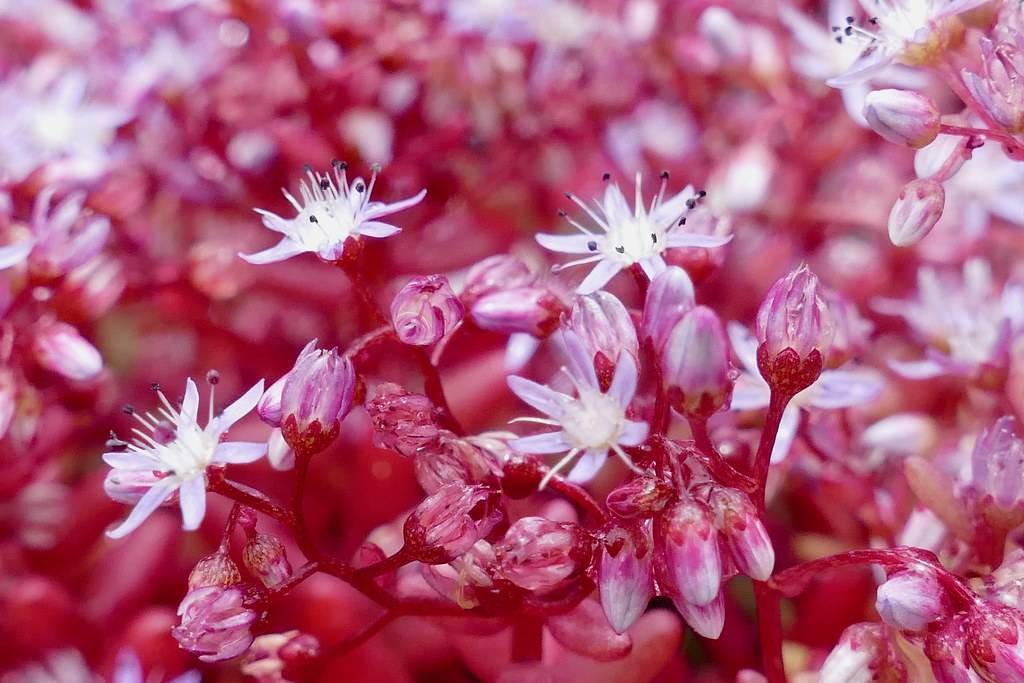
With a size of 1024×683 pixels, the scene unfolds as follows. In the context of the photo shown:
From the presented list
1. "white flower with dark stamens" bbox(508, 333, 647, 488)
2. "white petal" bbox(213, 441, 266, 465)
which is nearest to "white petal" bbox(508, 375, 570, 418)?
"white flower with dark stamens" bbox(508, 333, 647, 488)

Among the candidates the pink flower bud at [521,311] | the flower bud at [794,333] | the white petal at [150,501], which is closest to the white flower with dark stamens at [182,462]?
the white petal at [150,501]

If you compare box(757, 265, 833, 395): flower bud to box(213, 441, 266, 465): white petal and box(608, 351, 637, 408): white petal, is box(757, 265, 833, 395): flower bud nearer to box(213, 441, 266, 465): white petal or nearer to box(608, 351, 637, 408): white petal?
box(608, 351, 637, 408): white petal

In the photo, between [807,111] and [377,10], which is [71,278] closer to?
[377,10]

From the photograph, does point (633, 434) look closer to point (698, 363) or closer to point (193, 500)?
point (698, 363)

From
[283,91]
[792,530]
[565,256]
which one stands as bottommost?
[792,530]

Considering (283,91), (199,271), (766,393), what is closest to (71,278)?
(199,271)

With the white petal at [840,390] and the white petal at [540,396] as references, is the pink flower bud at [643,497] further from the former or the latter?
the white petal at [840,390]
